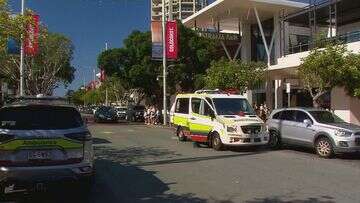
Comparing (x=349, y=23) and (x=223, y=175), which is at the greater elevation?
(x=349, y=23)

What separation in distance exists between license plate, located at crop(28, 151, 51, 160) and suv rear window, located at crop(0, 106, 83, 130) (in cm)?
45

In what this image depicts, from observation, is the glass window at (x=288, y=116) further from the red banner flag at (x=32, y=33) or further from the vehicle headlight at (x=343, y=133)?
the red banner flag at (x=32, y=33)

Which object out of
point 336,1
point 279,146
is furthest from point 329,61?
point 336,1

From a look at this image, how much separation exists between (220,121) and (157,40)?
2214cm

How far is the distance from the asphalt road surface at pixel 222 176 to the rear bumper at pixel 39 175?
78 cm

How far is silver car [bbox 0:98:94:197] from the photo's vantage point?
9047 millimetres

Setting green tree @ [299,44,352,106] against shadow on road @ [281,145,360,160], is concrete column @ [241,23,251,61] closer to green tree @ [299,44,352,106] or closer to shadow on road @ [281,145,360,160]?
green tree @ [299,44,352,106]

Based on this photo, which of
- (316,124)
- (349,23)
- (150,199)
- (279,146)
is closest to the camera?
(150,199)

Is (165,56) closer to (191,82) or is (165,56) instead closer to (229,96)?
(191,82)

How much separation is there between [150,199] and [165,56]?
1218 inches

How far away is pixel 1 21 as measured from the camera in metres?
15.4

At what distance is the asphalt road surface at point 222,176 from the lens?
9.99m

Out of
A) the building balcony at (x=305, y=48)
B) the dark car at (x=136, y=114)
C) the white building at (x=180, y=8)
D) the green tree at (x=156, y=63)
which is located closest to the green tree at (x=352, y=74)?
the building balcony at (x=305, y=48)

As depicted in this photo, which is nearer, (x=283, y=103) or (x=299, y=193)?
(x=299, y=193)
